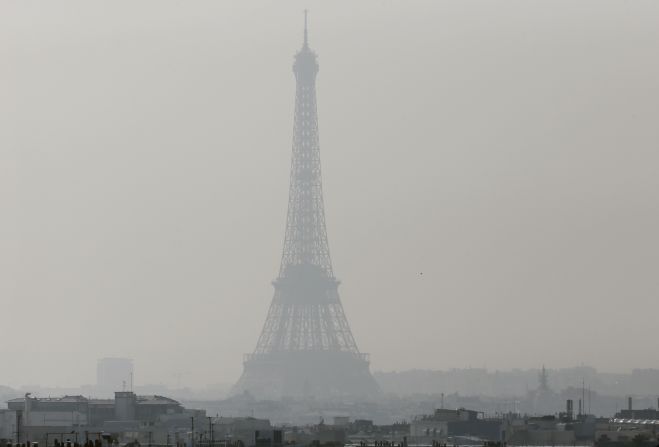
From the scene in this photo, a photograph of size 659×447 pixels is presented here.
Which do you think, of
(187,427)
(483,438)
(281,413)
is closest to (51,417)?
(187,427)

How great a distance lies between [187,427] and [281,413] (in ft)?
223

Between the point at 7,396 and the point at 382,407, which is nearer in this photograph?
the point at 382,407

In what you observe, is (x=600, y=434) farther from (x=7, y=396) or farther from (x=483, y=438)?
(x=7, y=396)

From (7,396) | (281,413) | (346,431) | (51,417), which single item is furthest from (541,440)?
(7,396)

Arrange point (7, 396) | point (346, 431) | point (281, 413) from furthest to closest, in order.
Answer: point (7, 396), point (281, 413), point (346, 431)

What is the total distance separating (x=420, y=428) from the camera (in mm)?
102500

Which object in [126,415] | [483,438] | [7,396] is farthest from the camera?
[7,396]

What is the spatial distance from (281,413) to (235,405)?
28.9 ft

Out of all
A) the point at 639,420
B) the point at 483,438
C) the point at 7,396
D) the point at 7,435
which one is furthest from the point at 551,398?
the point at 7,435

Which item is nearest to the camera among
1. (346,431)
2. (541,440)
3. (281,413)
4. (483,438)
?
(541,440)

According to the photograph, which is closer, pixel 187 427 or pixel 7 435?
pixel 7 435

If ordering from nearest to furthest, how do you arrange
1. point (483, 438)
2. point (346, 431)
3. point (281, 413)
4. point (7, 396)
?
1. point (483, 438)
2. point (346, 431)
3. point (281, 413)
4. point (7, 396)

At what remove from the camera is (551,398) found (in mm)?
180750

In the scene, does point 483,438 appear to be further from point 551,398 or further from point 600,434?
point 551,398
